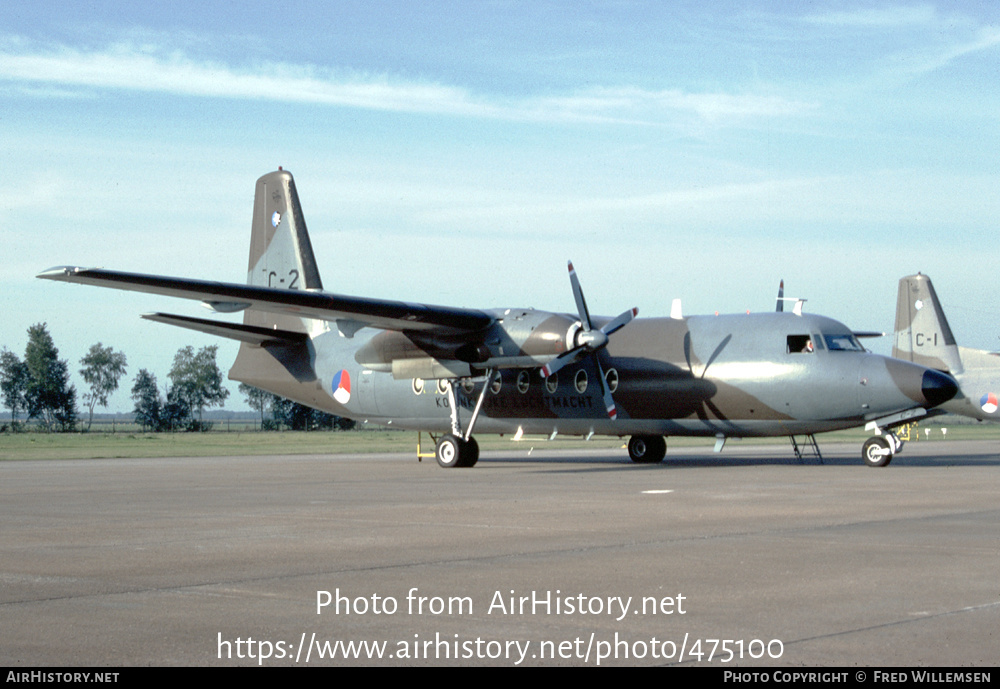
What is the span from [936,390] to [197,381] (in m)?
112

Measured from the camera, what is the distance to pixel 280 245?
106 ft

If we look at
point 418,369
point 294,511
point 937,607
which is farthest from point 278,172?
point 937,607

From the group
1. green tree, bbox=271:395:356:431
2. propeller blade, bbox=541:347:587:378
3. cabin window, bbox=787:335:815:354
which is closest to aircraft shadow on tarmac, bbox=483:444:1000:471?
propeller blade, bbox=541:347:587:378

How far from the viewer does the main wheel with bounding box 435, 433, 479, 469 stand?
2652 centimetres

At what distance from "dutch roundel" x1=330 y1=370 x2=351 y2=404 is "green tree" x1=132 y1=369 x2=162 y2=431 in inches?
3300

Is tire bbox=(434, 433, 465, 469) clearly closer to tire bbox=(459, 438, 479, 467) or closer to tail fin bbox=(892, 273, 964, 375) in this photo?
A: tire bbox=(459, 438, 479, 467)

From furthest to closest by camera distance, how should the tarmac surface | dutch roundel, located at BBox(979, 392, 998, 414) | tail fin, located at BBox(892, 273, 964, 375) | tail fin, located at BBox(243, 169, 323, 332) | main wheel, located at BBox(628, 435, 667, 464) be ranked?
tail fin, located at BBox(892, 273, 964, 375), dutch roundel, located at BBox(979, 392, 998, 414), tail fin, located at BBox(243, 169, 323, 332), main wheel, located at BBox(628, 435, 667, 464), the tarmac surface

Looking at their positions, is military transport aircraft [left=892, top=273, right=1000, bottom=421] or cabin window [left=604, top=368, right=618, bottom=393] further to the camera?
military transport aircraft [left=892, top=273, right=1000, bottom=421]

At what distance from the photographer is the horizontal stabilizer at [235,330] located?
26.8 meters

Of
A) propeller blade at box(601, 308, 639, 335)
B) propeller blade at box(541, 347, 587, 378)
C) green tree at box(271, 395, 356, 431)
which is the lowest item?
green tree at box(271, 395, 356, 431)

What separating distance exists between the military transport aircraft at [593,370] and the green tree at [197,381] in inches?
3905

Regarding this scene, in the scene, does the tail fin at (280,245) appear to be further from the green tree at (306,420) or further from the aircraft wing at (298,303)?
the green tree at (306,420)

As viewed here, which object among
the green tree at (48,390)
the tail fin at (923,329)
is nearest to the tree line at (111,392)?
the green tree at (48,390)
